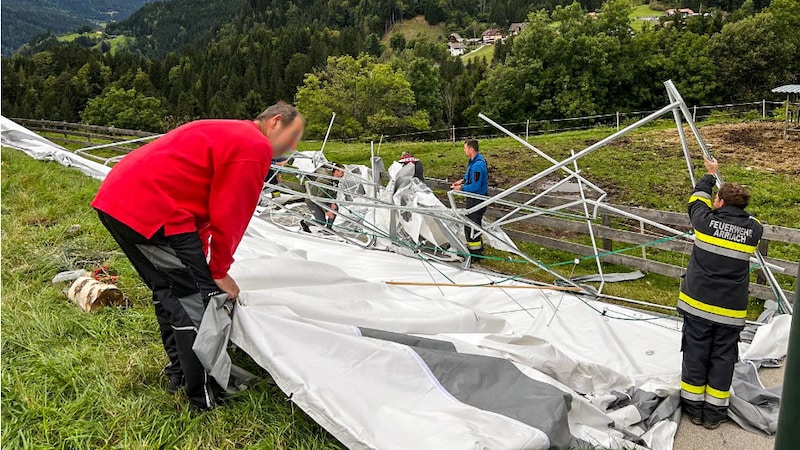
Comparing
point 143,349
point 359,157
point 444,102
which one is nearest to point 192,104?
point 444,102

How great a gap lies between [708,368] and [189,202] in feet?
11.6

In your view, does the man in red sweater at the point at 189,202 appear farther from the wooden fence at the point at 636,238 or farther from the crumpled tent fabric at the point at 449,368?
the wooden fence at the point at 636,238

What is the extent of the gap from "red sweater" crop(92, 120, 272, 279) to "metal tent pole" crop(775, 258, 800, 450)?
81.9 inches

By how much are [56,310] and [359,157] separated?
13.9 meters

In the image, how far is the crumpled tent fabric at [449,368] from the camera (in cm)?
247

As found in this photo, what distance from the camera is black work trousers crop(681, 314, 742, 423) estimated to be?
375cm

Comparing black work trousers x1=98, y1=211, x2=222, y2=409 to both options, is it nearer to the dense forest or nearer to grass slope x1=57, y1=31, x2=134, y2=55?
the dense forest

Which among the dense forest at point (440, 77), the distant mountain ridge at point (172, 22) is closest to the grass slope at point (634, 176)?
the dense forest at point (440, 77)

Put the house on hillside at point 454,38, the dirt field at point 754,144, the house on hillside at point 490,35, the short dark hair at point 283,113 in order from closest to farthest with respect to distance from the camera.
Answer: the short dark hair at point 283,113 < the dirt field at point 754,144 < the house on hillside at point 490,35 < the house on hillside at point 454,38

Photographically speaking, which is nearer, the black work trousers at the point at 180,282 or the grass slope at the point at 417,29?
the black work trousers at the point at 180,282

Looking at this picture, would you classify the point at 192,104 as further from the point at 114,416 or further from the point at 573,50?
the point at 114,416

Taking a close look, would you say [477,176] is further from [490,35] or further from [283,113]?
[490,35]

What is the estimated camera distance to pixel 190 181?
8.26ft

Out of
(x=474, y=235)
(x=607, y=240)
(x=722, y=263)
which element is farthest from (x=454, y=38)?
(x=722, y=263)
